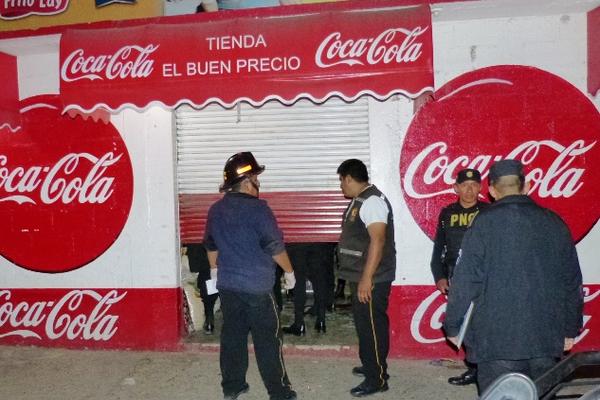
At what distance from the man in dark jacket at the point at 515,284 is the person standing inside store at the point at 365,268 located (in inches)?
52.8

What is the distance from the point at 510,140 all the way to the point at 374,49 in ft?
5.39

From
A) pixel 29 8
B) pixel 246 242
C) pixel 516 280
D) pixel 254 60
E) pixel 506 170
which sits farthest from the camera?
pixel 29 8

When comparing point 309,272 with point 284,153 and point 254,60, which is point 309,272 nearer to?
point 284,153

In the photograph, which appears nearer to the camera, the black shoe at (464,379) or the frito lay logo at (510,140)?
the black shoe at (464,379)

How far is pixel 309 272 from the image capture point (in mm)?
Result: 6461

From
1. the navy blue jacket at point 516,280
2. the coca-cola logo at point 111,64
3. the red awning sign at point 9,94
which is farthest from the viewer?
the red awning sign at point 9,94

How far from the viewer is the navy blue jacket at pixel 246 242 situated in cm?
446

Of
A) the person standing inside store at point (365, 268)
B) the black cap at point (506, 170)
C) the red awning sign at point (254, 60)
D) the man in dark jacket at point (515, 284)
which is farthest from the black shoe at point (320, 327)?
the black cap at point (506, 170)

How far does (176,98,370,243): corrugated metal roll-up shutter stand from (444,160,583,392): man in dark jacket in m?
2.58

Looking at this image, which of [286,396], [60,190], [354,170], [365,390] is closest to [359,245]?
[354,170]

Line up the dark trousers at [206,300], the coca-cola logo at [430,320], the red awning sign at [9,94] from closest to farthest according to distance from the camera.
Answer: the coca-cola logo at [430,320], the red awning sign at [9,94], the dark trousers at [206,300]

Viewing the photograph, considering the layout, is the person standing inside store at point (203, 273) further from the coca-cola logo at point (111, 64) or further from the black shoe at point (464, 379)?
the black shoe at point (464, 379)

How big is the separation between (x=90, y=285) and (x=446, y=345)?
3666mm

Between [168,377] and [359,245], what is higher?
[359,245]
